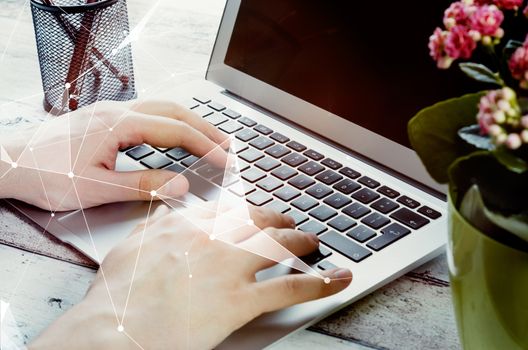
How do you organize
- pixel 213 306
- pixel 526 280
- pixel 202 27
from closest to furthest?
pixel 526 280, pixel 213 306, pixel 202 27

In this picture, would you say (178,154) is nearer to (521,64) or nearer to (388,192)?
(388,192)

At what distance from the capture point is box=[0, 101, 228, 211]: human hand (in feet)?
2.52

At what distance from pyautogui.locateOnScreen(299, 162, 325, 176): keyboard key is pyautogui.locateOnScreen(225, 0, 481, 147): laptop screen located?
0.26 feet

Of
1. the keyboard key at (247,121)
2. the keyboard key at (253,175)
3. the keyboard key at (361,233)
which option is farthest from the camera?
the keyboard key at (247,121)

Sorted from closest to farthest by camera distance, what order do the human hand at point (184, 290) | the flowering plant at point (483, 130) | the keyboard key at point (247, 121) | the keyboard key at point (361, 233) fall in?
the flowering plant at point (483, 130) < the human hand at point (184, 290) < the keyboard key at point (361, 233) < the keyboard key at point (247, 121)

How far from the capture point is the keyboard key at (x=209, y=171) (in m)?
0.81

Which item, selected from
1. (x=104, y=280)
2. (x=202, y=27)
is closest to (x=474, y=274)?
(x=104, y=280)

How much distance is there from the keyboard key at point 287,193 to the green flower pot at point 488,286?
11.5 inches

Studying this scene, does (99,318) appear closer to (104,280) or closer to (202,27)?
(104,280)

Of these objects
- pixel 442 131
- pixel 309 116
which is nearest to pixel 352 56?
pixel 309 116

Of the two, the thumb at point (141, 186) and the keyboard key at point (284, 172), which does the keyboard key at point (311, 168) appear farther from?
the thumb at point (141, 186)

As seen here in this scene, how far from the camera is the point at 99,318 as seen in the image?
2.00 feet

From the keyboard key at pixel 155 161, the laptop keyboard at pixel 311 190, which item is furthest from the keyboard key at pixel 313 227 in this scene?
the keyboard key at pixel 155 161

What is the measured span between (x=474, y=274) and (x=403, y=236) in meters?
0.24
